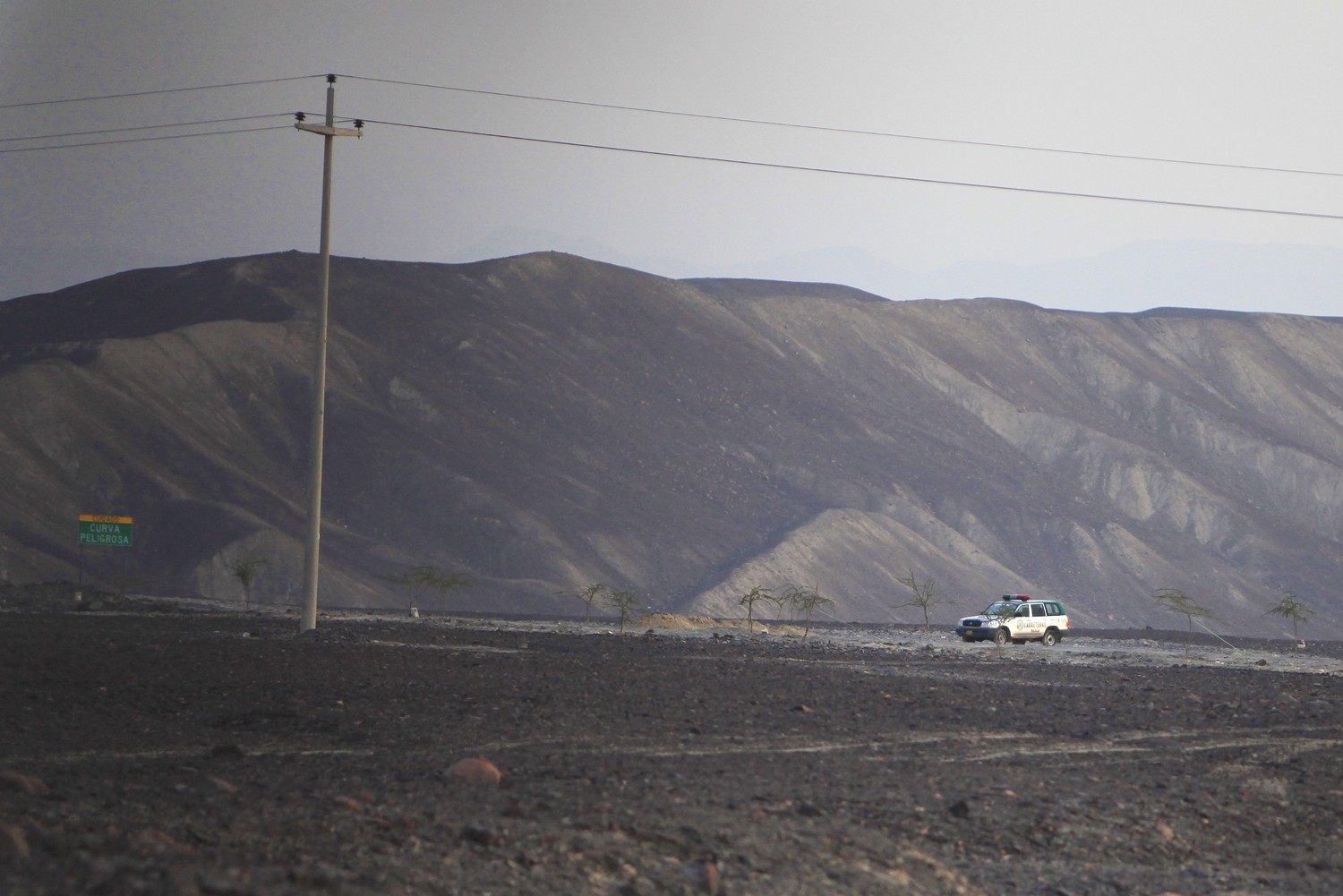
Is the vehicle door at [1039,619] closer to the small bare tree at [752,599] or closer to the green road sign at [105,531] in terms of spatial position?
the small bare tree at [752,599]

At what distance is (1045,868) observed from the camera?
1012cm

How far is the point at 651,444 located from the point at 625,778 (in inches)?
2985

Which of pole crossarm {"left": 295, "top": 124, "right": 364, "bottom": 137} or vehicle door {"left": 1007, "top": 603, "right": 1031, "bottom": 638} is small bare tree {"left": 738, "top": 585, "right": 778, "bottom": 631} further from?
pole crossarm {"left": 295, "top": 124, "right": 364, "bottom": 137}

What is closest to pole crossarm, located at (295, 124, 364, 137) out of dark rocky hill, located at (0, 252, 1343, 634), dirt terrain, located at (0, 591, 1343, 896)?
dirt terrain, located at (0, 591, 1343, 896)

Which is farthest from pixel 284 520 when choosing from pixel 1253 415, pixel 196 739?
pixel 1253 415

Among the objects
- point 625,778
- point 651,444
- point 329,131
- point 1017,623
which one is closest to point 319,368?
point 329,131

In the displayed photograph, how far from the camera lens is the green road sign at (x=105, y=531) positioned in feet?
147

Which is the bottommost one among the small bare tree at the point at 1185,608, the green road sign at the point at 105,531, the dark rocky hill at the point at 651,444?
the small bare tree at the point at 1185,608

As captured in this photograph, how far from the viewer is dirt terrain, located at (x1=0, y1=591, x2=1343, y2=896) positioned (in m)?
8.05

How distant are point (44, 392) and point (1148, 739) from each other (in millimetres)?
63689

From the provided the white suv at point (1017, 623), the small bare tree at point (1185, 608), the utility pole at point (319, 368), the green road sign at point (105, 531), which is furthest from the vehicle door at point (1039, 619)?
the green road sign at point (105, 531)

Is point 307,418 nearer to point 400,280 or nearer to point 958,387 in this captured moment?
point 400,280

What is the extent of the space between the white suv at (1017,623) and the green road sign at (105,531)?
96.8 feet

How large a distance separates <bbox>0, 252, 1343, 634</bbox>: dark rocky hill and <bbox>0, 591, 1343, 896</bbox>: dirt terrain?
120ft
